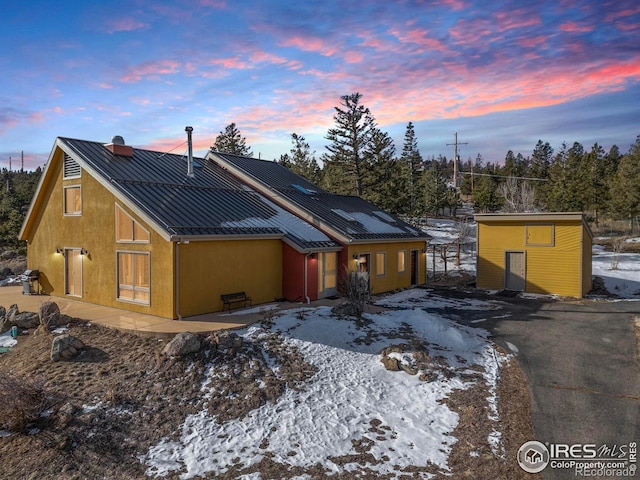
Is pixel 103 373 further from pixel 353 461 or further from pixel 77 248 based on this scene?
pixel 77 248

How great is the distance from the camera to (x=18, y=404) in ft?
27.7

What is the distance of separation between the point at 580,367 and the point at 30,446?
1240 centimetres

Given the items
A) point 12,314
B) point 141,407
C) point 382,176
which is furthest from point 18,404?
point 382,176

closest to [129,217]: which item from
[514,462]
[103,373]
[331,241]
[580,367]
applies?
[103,373]

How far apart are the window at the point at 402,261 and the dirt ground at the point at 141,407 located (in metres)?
11.9

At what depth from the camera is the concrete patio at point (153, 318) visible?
12281mm

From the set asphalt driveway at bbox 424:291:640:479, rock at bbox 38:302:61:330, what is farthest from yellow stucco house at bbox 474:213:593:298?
rock at bbox 38:302:61:330

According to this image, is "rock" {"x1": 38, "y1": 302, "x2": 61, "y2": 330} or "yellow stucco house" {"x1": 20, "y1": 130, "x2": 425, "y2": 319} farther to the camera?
"yellow stucco house" {"x1": 20, "y1": 130, "x2": 425, "y2": 319}

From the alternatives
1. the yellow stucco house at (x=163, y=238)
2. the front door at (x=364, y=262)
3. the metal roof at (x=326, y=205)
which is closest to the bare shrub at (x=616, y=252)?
the metal roof at (x=326, y=205)

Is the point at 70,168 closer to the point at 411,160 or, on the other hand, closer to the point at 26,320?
the point at 26,320

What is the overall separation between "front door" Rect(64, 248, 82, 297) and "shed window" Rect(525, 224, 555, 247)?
21.0 m

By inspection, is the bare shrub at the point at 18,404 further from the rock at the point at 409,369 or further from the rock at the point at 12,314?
the rock at the point at 409,369

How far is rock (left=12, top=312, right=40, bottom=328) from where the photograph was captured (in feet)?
44.8

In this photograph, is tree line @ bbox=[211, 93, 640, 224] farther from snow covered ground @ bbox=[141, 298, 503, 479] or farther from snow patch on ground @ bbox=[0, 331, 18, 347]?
snow patch on ground @ bbox=[0, 331, 18, 347]
